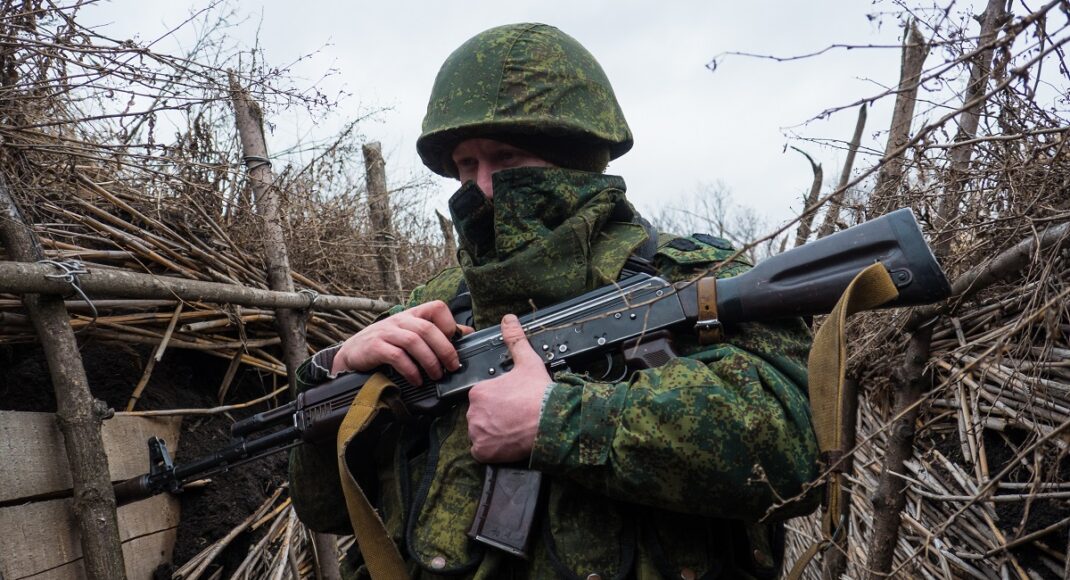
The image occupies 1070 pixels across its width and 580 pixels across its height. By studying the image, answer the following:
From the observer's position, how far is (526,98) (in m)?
2.33

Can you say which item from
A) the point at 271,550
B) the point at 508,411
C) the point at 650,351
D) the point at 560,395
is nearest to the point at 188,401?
the point at 271,550

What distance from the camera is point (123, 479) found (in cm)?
296

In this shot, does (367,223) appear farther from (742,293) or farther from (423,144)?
(742,293)

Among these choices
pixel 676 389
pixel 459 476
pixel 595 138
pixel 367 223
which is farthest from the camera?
pixel 367 223

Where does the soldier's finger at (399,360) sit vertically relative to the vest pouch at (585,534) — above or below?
above

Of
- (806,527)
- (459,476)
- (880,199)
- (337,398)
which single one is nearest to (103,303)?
(337,398)

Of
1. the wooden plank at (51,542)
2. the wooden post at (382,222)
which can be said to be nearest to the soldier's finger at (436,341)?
the wooden plank at (51,542)

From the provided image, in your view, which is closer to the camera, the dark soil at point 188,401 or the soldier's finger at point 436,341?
the soldier's finger at point 436,341

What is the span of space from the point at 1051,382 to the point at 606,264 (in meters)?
1.15

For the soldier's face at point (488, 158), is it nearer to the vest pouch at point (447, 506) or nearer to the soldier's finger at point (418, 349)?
the soldier's finger at point (418, 349)

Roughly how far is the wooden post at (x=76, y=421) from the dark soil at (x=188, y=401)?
423 mm

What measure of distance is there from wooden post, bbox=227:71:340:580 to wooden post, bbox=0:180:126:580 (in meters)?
1.07

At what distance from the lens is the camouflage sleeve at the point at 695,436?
5.39 ft

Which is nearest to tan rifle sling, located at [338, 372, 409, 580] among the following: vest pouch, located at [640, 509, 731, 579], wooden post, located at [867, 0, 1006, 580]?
vest pouch, located at [640, 509, 731, 579]
